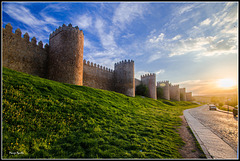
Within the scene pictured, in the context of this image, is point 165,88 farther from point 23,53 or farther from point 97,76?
point 23,53

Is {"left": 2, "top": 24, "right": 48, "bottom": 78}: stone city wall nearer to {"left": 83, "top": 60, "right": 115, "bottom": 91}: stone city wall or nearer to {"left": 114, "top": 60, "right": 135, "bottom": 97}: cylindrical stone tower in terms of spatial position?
{"left": 83, "top": 60, "right": 115, "bottom": 91}: stone city wall

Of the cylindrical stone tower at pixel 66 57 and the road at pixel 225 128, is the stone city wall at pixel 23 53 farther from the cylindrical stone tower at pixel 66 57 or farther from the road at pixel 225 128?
the road at pixel 225 128

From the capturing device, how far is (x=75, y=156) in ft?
10.5

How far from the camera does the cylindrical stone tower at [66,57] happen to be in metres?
15.8

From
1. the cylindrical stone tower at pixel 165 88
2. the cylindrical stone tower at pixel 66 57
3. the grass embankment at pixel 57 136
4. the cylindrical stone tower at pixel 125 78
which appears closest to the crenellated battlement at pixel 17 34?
the cylindrical stone tower at pixel 66 57

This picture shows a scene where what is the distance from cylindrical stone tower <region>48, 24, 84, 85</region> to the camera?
1581 cm

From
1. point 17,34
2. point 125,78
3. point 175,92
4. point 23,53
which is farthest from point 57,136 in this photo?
point 175,92

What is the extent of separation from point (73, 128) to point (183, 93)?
75.7 metres

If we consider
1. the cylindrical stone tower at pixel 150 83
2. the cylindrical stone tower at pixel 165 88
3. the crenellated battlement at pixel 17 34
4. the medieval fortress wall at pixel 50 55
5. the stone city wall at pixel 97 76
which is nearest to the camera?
the crenellated battlement at pixel 17 34

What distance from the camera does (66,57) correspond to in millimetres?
15961

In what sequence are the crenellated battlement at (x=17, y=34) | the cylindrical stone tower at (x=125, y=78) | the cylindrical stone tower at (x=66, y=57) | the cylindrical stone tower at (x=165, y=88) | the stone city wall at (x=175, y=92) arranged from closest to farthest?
the crenellated battlement at (x=17, y=34), the cylindrical stone tower at (x=66, y=57), the cylindrical stone tower at (x=125, y=78), the cylindrical stone tower at (x=165, y=88), the stone city wall at (x=175, y=92)

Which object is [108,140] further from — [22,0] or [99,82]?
[99,82]

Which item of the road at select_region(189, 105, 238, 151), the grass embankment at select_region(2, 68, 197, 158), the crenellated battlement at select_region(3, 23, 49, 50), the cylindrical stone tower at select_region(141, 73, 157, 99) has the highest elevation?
the crenellated battlement at select_region(3, 23, 49, 50)

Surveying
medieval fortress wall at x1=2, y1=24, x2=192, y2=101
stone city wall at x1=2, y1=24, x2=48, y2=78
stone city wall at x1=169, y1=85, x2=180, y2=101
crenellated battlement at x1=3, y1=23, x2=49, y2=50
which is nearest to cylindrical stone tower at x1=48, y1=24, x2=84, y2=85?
medieval fortress wall at x1=2, y1=24, x2=192, y2=101
